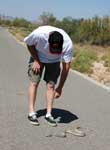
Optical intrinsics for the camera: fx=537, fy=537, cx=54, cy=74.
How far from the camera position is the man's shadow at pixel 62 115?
9.09 metres

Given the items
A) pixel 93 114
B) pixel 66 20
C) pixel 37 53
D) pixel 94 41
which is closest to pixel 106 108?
pixel 93 114

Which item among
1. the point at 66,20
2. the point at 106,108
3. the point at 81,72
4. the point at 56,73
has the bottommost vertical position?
the point at 66,20

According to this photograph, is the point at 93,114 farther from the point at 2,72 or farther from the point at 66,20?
the point at 66,20

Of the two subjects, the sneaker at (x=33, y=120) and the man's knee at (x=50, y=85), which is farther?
the man's knee at (x=50, y=85)

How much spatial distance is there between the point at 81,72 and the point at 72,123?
1049cm

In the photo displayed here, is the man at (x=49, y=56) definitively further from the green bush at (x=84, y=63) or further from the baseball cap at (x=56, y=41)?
the green bush at (x=84, y=63)

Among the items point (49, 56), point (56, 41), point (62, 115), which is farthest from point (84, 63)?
point (56, 41)

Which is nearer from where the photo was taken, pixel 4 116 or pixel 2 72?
pixel 4 116

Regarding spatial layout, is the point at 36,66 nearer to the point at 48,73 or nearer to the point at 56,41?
the point at 48,73

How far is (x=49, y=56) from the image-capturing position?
28.1 feet

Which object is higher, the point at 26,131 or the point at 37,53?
→ the point at 37,53

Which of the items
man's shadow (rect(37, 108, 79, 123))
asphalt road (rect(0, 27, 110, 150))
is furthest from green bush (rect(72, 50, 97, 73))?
man's shadow (rect(37, 108, 79, 123))

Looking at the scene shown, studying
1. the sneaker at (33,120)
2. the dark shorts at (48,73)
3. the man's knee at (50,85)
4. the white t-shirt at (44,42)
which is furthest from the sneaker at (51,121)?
the white t-shirt at (44,42)

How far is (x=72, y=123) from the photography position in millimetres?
8867
